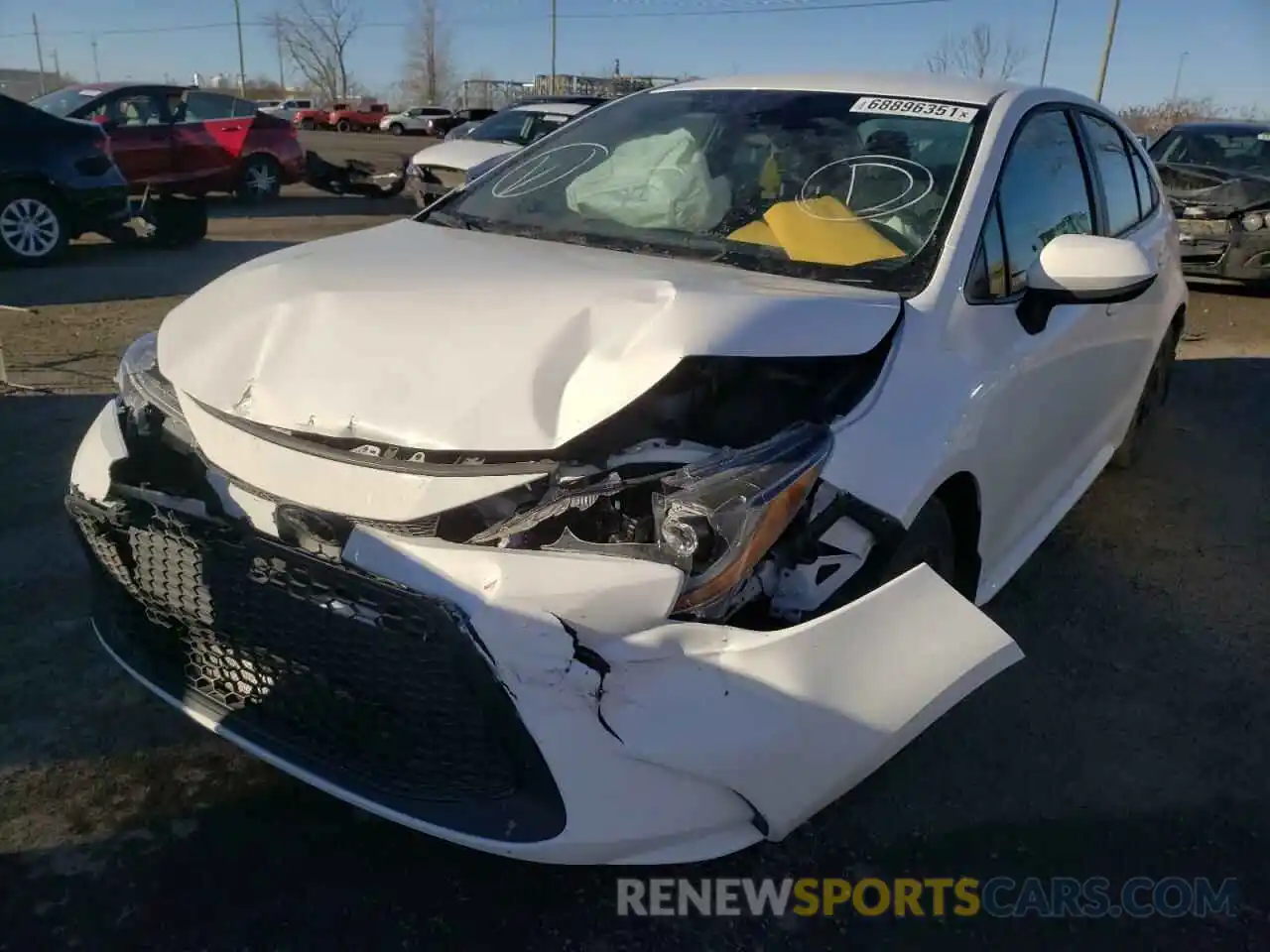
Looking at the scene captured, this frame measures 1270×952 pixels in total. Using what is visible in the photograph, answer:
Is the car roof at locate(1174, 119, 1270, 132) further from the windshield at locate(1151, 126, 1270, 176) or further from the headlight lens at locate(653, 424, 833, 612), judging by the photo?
the headlight lens at locate(653, 424, 833, 612)

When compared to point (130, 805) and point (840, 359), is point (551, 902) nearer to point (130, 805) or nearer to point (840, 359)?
point (130, 805)

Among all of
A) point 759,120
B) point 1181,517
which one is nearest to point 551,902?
point 759,120

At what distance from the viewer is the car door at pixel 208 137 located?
12320mm

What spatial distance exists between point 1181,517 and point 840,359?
2930mm

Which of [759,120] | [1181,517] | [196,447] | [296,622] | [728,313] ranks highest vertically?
[759,120]

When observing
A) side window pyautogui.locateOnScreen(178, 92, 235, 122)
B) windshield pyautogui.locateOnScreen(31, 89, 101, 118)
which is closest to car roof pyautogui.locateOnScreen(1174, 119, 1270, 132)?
side window pyautogui.locateOnScreen(178, 92, 235, 122)

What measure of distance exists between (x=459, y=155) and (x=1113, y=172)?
2517 millimetres

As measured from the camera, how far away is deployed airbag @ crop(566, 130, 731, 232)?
301cm

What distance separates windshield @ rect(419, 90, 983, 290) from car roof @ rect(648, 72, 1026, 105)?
6 centimetres

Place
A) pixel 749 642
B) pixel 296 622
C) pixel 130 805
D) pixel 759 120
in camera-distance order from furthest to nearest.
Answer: pixel 759 120, pixel 130 805, pixel 296 622, pixel 749 642

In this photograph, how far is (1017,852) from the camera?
7.94ft

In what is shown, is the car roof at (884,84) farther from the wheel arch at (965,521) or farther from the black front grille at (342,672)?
the black front grille at (342,672)

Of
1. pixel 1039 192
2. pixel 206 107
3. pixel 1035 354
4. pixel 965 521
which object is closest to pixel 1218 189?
pixel 1039 192

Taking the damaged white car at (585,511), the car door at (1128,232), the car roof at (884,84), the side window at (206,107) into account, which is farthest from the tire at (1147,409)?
the side window at (206,107)
